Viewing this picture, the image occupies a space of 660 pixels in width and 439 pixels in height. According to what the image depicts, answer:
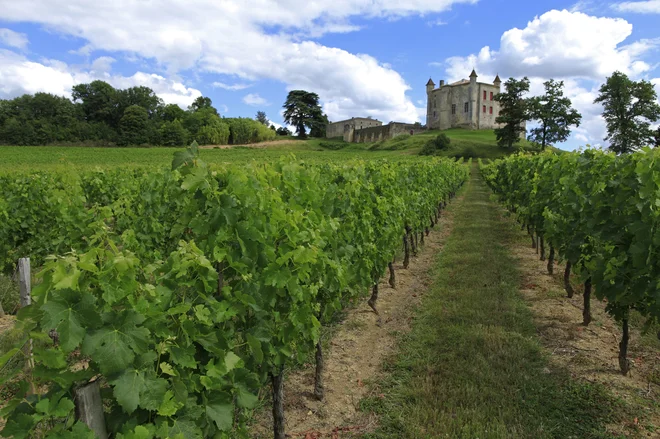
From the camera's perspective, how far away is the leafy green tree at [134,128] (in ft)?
226

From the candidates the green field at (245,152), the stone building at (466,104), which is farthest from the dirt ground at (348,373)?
the stone building at (466,104)

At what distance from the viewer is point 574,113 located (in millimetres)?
56594

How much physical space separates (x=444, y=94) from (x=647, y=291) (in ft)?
270

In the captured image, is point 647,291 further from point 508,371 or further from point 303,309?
point 303,309

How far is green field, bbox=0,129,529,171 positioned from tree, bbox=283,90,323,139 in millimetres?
14983

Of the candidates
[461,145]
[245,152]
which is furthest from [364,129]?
[245,152]

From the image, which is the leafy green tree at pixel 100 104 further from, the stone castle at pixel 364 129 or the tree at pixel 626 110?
the tree at pixel 626 110

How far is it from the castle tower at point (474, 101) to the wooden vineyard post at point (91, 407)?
8052 cm

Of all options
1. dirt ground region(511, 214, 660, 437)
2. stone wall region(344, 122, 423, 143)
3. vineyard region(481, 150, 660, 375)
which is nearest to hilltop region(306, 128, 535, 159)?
stone wall region(344, 122, 423, 143)

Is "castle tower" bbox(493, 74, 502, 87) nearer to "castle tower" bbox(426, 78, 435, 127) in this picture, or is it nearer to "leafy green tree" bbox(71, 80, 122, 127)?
"castle tower" bbox(426, 78, 435, 127)

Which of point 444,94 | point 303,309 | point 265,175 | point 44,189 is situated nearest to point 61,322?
point 303,309

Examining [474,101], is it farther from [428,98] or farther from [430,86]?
[430,86]

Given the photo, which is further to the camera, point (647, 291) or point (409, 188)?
Answer: point (409, 188)

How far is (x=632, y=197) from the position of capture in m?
4.36
